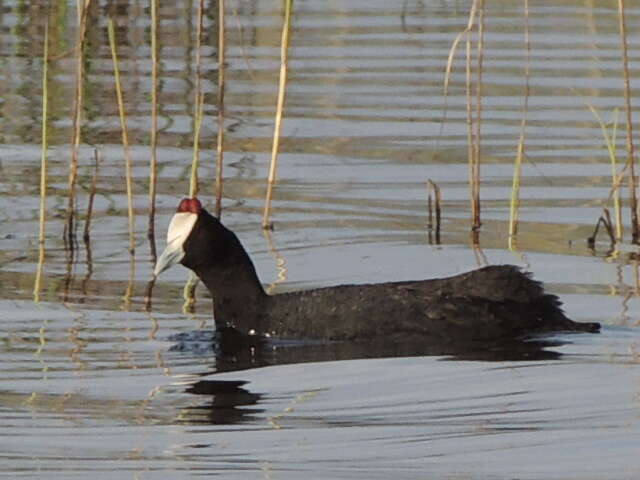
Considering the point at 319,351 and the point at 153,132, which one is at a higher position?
the point at 153,132

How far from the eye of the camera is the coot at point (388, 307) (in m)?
8.59

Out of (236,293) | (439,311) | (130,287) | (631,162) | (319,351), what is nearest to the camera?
(319,351)

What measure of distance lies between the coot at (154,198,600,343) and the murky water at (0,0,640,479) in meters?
0.20

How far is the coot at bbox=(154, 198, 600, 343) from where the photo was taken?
8.59 m

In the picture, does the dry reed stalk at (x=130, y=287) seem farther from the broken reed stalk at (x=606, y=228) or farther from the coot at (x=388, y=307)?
the broken reed stalk at (x=606, y=228)

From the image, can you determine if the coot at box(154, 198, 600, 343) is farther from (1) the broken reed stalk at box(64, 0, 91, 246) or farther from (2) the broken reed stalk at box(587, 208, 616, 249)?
(2) the broken reed stalk at box(587, 208, 616, 249)

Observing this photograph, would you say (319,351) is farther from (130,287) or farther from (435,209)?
(435,209)

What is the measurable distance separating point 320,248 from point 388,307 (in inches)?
76.2

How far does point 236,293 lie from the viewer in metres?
8.92

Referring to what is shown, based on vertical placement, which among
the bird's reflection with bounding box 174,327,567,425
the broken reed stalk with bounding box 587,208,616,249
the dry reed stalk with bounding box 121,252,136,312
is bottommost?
the bird's reflection with bounding box 174,327,567,425

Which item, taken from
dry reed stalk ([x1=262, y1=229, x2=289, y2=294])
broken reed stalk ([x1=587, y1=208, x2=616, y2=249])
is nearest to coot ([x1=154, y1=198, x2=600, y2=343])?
dry reed stalk ([x1=262, y1=229, x2=289, y2=294])

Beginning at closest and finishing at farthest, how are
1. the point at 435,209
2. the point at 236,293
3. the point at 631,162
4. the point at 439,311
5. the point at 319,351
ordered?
the point at 319,351 < the point at 439,311 < the point at 236,293 < the point at 631,162 < the point at 435,209

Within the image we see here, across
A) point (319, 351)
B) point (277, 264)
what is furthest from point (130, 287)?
point (319, 351)

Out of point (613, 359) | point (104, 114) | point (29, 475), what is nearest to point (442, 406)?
point (613, 359)
